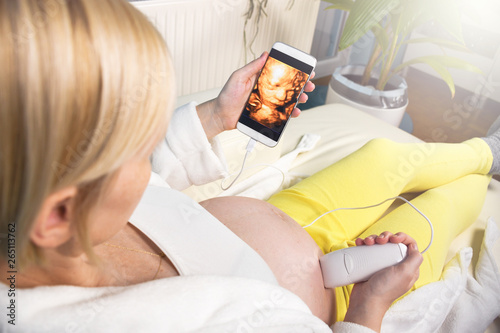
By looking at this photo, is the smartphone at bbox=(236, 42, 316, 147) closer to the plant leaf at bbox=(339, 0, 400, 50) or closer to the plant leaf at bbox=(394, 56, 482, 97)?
the plant leaf at bbox=(339, 0, 400, 50)

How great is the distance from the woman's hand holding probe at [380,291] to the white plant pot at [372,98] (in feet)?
3.54

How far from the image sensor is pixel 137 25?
37 centimetres

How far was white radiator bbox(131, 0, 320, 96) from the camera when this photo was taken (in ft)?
4.75

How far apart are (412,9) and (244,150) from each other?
0.99m

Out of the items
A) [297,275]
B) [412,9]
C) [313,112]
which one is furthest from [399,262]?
[412,9]

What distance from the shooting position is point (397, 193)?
1.05 meters

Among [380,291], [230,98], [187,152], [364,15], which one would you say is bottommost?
[380,291]

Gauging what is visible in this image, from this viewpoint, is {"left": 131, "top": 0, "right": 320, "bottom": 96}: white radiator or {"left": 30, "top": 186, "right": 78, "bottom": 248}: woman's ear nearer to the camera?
{"left": 30, "top": 186, "right": 78, "bottom": 248}: woman's ear

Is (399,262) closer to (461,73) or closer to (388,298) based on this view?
(388,298)

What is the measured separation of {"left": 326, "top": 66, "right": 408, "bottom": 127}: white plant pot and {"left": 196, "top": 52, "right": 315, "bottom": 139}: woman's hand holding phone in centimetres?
94

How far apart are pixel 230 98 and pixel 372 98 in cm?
105

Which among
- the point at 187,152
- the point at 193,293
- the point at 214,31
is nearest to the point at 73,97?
the point at 193,293

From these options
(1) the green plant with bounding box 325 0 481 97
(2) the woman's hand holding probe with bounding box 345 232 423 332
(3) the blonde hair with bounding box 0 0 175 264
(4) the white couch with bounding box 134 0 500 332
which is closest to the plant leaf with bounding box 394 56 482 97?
(1) the green plant with bounding box 325 0 481 97

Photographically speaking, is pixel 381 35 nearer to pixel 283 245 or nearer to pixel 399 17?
pixel 399 17
